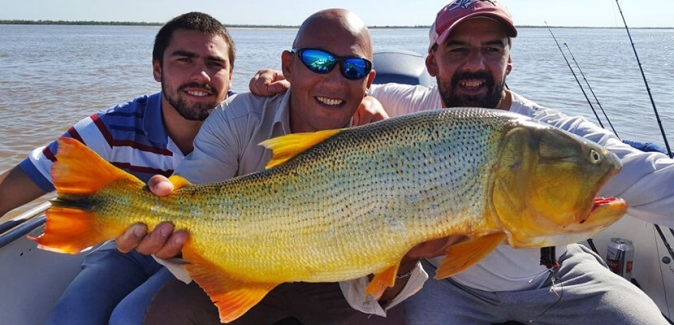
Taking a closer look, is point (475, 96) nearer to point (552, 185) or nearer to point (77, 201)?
point (552, 185)

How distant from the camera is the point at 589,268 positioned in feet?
10.9

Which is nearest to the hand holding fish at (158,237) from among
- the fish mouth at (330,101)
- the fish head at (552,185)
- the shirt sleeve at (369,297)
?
the shirt sleeve at (369,297)

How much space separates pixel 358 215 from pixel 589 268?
186 cm

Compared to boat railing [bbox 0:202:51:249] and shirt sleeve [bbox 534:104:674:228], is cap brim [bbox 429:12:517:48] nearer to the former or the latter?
shirt sleeve [bbox 534:104:674:228]

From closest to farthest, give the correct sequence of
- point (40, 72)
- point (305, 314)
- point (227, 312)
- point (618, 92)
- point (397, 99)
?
1. point (227, 312)
2. point (305, 314)
3. point (397, 99)
4. point (618, 92)
5. point (40, 72)

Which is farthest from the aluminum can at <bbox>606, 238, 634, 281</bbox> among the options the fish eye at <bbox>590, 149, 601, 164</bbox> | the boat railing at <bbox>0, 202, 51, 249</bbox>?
the boat railing at <bbox>0, 202, 51, 249</bbox>

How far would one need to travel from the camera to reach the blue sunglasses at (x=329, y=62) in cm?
301

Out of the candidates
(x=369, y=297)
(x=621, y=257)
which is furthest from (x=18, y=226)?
(x=621, y=257)

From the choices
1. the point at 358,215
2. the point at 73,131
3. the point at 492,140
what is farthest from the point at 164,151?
the point at 492,140

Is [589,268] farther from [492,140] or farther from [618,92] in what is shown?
[618,92]

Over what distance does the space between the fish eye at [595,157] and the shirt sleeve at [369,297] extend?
1.01 metres

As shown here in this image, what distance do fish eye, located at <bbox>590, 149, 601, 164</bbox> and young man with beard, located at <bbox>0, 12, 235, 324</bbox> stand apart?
2.47 m

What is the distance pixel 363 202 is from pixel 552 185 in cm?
75

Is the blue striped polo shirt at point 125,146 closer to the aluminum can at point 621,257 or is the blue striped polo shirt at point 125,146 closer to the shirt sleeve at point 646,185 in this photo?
the shirt sleeve at point 646,185
